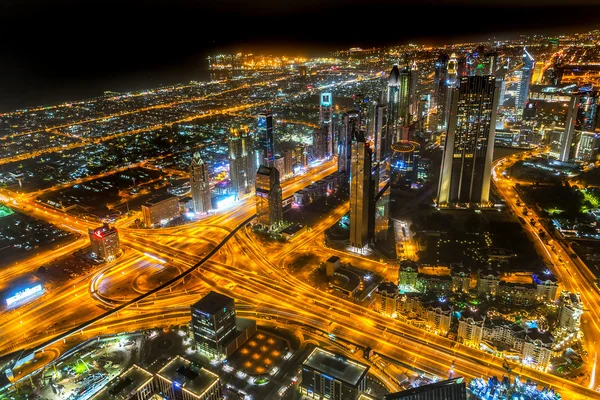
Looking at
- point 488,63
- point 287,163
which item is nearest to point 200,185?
point 287,163

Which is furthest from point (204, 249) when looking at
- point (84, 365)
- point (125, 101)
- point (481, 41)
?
point (481, 41)

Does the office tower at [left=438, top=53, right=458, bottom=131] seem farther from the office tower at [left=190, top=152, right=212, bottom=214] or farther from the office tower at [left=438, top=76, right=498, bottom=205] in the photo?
the office tower at [left=190, top=152, right=212, bottom=214]

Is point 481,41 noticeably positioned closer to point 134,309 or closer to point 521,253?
point 521,253

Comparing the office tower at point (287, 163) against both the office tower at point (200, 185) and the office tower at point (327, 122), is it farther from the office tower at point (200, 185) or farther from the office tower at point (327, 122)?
the office tower at point (200, 185)

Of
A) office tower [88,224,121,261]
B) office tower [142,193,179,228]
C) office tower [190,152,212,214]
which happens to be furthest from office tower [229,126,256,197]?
office tower [88,224,121,261]

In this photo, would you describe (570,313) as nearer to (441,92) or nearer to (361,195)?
(361,195)
